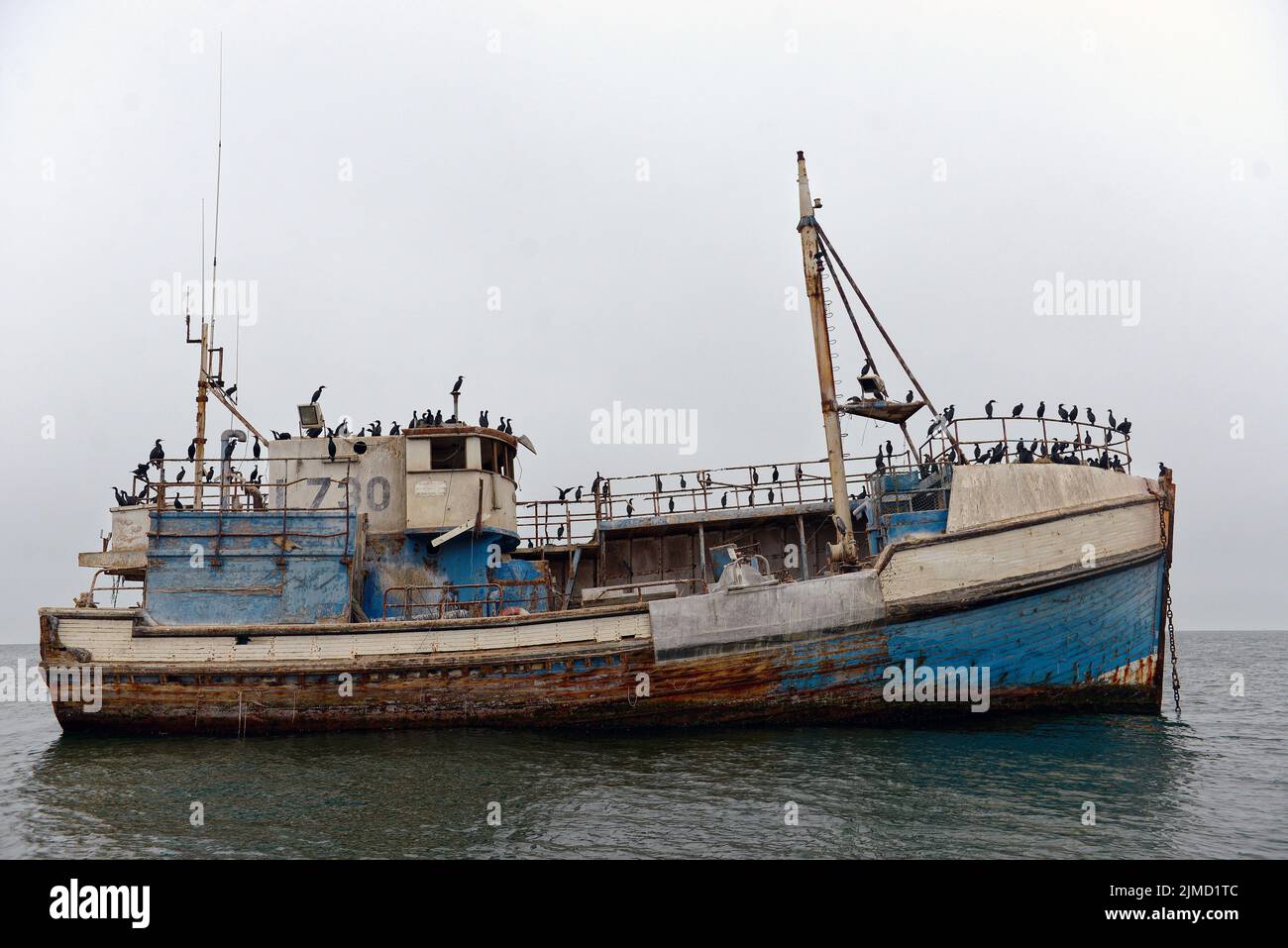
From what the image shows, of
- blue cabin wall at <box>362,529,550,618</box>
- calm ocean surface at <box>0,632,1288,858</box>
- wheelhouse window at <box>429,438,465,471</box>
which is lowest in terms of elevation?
calm ocean surface at <box>0,632,1288,858</box>

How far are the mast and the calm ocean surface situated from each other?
12.7 feet

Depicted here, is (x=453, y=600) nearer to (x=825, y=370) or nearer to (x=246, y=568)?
(x=246, y=568)

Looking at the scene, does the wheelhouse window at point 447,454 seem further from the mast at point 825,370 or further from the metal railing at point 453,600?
the mast at point 825,370

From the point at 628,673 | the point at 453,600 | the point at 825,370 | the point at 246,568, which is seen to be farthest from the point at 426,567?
the point at 825,370

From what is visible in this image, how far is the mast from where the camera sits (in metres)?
16.1

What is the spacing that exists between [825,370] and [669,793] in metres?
9.42

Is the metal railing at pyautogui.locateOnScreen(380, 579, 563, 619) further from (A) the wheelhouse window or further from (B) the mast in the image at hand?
(B) the mast

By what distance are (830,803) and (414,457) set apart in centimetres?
1184

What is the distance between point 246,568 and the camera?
17.0m

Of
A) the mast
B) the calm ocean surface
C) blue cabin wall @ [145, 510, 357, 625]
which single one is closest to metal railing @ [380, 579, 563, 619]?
blue cabin wall @ [145, 510, 357, 625]

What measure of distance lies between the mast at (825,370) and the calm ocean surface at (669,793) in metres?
3.86

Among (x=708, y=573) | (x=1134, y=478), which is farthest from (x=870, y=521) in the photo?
(x=1134, y=478)

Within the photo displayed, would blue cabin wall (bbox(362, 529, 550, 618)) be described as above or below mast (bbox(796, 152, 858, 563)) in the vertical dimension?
below

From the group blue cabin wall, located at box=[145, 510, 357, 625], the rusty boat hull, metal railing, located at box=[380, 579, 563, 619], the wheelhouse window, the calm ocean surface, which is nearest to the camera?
the calm ocean surface
